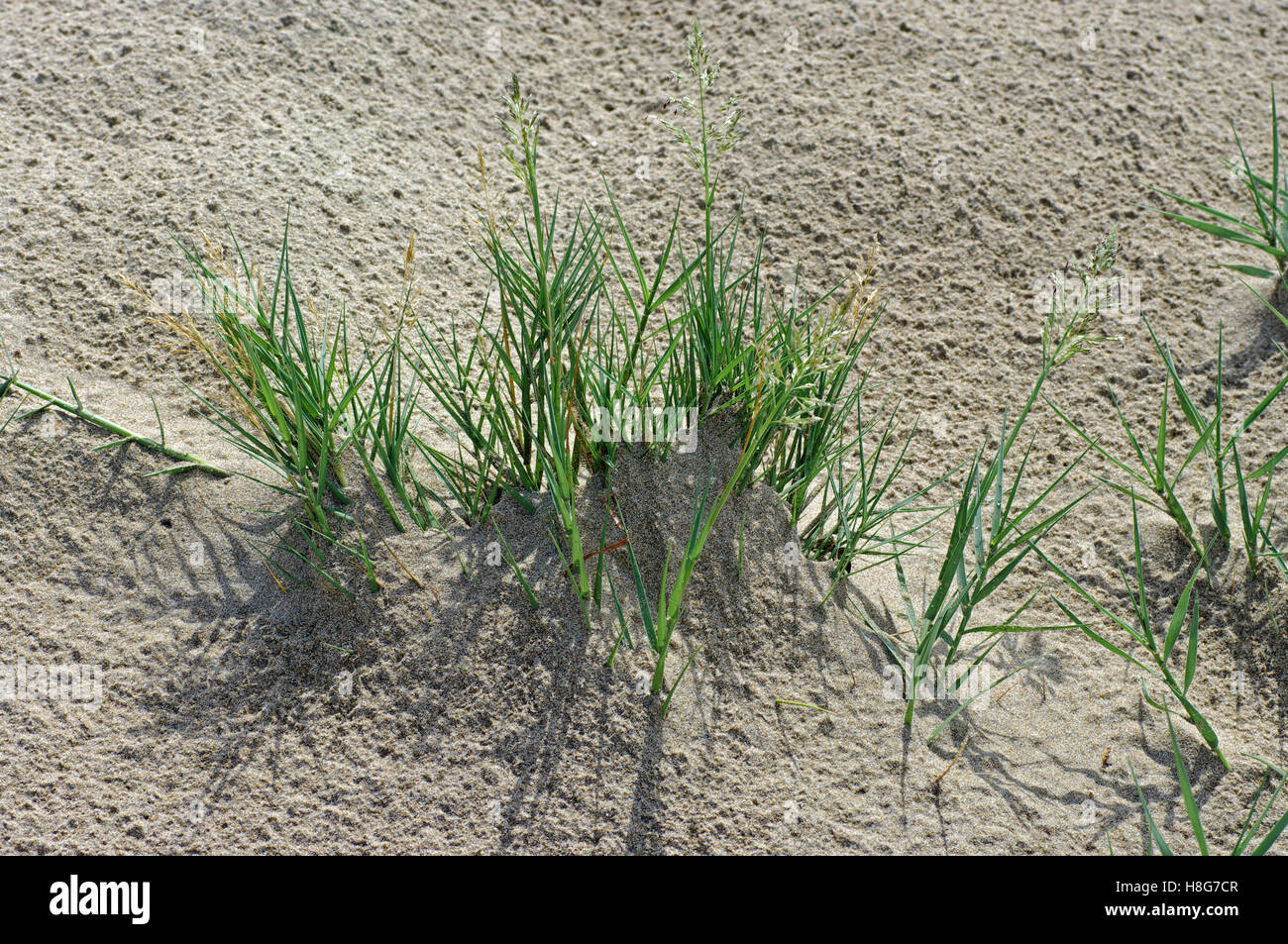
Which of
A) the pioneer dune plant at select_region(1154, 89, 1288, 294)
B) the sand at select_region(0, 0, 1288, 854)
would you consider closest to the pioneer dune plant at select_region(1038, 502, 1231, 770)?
the sand at select_region(0, 0, 1288, 854)

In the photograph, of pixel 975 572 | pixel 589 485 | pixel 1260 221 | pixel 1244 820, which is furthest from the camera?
pixel 1260 221

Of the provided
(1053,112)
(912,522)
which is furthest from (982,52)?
(912,522)

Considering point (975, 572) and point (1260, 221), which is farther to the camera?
point (1260, 221)

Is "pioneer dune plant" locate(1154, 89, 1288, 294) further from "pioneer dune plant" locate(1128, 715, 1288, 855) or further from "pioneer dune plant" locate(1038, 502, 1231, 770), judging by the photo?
"pioneer dune plant" locate(1128, 715, 1288, 855)

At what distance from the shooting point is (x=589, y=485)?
1962 mm

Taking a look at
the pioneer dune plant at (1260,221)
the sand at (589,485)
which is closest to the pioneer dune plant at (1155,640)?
the sand at (589,485)

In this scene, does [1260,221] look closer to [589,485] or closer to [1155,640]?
[1155,640]

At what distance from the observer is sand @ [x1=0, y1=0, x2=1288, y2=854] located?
1670 mm

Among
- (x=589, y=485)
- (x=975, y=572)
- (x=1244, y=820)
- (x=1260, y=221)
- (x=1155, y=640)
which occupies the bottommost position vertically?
(x=1244, y=820)

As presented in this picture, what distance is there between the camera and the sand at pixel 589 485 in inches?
65.7

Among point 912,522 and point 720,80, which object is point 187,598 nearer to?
point 912,522

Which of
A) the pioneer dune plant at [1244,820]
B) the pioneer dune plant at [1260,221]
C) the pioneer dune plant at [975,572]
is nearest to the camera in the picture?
the pioneer dune plant at [1244,820]

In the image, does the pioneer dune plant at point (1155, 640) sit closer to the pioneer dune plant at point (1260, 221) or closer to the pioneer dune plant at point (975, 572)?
the pioneer dune plant at point (975, 572)

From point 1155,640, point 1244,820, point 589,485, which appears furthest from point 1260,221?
point 589,485
